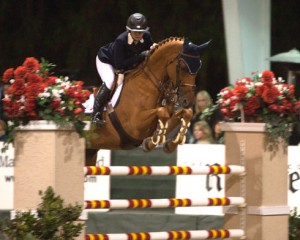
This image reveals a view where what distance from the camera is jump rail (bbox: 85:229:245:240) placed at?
9.72 m

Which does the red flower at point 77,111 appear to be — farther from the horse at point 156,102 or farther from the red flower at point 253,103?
the red flower at point 253,103

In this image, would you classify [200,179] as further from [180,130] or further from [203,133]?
[180,130]

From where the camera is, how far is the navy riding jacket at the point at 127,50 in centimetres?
1191

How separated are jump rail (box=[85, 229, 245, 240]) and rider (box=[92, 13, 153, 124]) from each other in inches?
86.1

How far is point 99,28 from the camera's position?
21531 millimetres

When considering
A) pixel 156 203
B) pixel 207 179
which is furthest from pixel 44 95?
pixel 207 179

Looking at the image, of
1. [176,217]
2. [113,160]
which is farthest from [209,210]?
[113,160]

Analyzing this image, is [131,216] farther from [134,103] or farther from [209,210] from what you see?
[134,103]

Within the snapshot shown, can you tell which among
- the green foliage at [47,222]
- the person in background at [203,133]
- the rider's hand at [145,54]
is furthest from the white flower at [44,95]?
the person in background at [203,133]

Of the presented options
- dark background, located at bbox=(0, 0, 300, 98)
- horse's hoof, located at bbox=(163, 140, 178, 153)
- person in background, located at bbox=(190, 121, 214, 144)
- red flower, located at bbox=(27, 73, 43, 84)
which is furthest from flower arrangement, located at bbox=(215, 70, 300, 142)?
dark background, located at bbox=(0, 0, 300, 98)

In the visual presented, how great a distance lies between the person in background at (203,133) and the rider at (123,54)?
1704 mm

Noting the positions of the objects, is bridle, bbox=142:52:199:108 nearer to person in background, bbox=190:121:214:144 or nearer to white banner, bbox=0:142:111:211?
person in background, bbox=190:121:214:144

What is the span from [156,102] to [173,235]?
2.21 metres

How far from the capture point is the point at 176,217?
44.2 feet
